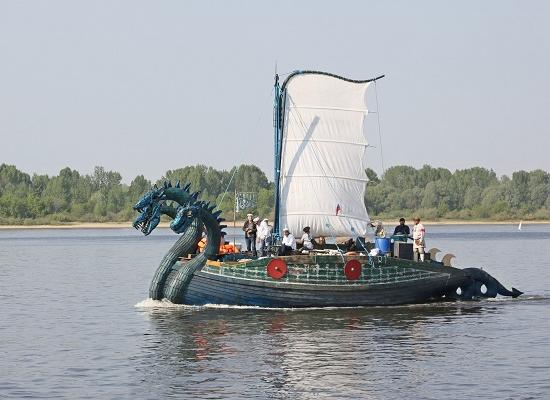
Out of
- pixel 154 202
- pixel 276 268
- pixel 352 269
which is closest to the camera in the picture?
pixel 276 268

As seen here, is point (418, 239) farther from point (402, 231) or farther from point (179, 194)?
point (179, 194)

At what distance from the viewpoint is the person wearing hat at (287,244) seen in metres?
35.8

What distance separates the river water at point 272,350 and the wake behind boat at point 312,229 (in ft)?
1.88

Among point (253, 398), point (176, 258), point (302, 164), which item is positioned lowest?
point (253, 398)

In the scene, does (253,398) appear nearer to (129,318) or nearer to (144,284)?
(129,318)

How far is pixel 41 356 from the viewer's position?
92.4 feet

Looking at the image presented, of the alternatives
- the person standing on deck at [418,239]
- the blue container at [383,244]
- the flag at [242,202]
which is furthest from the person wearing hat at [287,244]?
the person standing on deck at [418,239]

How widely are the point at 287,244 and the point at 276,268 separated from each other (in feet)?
5.66

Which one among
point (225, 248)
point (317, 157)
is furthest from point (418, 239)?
point (225, 248)

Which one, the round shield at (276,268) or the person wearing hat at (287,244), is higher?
the person wearing hat at (287,244)

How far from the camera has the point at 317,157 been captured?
129 ft

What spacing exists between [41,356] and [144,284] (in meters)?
24.5

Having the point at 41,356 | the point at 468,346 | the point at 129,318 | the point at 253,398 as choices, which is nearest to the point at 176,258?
the point at 129,318

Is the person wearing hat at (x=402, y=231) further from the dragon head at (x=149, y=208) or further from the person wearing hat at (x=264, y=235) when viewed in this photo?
the dragon head at (x=149, y=208)
